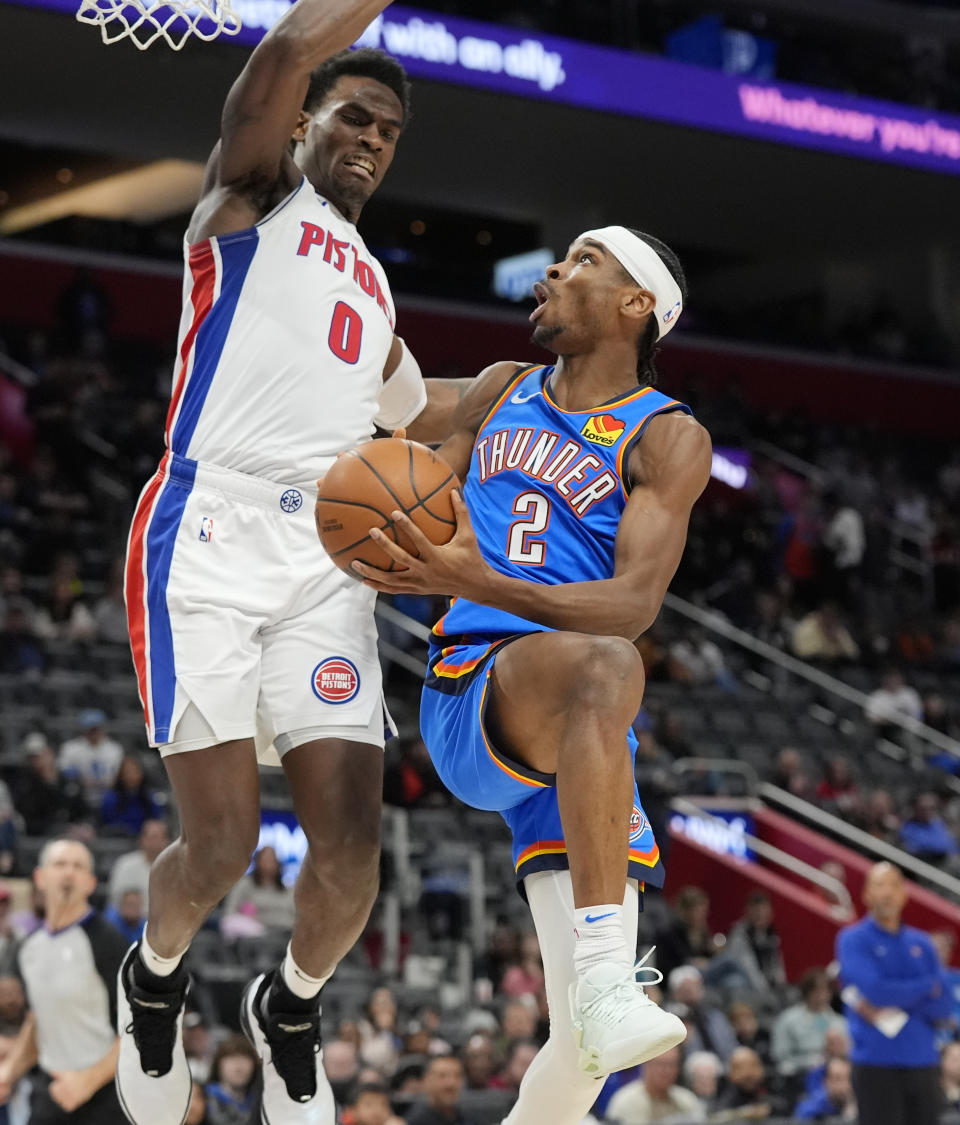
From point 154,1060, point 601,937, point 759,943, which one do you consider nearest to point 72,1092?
point 154,1060

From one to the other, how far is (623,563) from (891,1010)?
5.39 m

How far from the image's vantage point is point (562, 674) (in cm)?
400

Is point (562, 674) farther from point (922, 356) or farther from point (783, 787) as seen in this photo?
point (922, 356)

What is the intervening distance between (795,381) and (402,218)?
5723mm

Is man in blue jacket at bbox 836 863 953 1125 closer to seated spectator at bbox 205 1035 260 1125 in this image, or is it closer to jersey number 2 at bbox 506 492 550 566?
seated spectator at bbox 205 1035 260 1125

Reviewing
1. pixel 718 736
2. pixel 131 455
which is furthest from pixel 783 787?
pixel 131 455

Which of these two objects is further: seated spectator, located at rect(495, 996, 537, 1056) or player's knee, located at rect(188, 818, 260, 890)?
seated spectator, located at rect(495, 996, 537, 1056)

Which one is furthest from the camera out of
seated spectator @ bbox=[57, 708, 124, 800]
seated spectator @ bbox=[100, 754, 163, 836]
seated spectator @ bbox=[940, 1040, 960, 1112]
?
seated spectator @ bbox=[57, 708, 124, 800]

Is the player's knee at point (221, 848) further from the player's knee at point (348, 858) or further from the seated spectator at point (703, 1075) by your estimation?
the seated spectator at point (703, 1075)

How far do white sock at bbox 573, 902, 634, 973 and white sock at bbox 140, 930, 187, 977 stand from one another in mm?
1280

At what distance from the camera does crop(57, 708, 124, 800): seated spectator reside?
38.3 feet

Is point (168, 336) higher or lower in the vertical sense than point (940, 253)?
lower

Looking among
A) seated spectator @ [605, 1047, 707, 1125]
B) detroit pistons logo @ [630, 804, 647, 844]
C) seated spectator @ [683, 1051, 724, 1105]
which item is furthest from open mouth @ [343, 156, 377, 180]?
seated spectator @ [683, 1051, 724, 1105]

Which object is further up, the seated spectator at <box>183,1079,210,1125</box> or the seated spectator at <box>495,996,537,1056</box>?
the seated spectator at <box>183,1079,210,1125</box>
